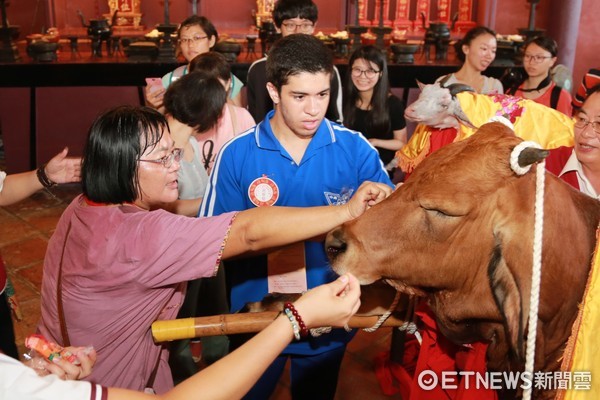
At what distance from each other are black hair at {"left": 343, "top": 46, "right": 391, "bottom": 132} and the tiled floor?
5.78 feet

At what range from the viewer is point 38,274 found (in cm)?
586

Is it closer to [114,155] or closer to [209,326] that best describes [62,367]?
[209,326]

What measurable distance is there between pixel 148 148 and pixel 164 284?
0.51 meters

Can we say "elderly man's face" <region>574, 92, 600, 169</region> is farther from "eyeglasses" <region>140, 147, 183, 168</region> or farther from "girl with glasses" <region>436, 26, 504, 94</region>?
"girl with glasses" <region>436, 26, 504, 94</region>

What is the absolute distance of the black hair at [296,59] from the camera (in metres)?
2.88

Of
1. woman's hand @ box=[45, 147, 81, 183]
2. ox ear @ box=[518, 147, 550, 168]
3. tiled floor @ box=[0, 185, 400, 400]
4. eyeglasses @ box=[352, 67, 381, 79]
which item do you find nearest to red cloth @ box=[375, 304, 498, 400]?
ox ear @ box=[518, 147, 550, 168]

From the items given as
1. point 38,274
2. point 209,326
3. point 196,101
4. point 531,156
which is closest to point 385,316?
point 209,326

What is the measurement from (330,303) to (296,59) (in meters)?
1.36

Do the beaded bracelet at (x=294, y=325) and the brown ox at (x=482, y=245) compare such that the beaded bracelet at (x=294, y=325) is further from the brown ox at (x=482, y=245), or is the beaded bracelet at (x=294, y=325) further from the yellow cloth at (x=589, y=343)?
the yellow cloth at (x=589, y=343)

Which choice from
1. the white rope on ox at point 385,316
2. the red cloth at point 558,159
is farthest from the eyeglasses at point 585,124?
the white rope on ox at point 385,316

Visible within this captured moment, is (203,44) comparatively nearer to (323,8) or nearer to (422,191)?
(422,191)

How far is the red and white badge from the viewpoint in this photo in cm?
297

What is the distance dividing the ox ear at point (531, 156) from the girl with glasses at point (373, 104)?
348cm

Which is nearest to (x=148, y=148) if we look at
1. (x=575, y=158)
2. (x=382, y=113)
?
(x=575, y=158)
